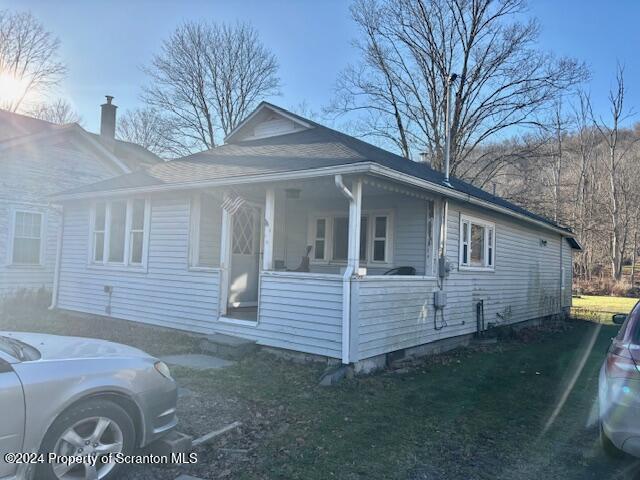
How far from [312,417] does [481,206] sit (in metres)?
6.51

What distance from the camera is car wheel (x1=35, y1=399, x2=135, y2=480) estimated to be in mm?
2766

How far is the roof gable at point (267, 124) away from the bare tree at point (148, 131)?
64.3ft

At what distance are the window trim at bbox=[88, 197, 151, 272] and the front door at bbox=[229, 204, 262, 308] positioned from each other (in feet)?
6.07

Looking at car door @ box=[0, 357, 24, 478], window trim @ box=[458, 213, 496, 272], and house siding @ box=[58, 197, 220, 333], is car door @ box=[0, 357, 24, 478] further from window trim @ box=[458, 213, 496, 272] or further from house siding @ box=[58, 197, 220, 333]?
window trim @ box=[458, 213, 496, 272]

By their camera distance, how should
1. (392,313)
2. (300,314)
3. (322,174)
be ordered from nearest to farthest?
(322,174)
(300,314)
(392,313)

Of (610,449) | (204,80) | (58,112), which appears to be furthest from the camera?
(58,112)

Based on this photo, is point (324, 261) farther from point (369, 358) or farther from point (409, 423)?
point (409, 423)

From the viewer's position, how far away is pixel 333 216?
10.3 meters

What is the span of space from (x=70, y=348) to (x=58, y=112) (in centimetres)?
3622

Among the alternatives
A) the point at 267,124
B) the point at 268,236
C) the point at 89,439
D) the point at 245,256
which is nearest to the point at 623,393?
the point at 89,439

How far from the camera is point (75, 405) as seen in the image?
2.88 metres

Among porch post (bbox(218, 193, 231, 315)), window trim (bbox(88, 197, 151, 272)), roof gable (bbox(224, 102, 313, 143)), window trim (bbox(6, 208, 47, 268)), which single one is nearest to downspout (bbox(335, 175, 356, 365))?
porch post (bbox(218, 193, 231, 315))

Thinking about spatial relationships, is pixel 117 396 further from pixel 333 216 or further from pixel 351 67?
pixel 351 67

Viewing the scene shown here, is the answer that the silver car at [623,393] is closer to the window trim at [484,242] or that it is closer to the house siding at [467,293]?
the house siding at [467,293]
